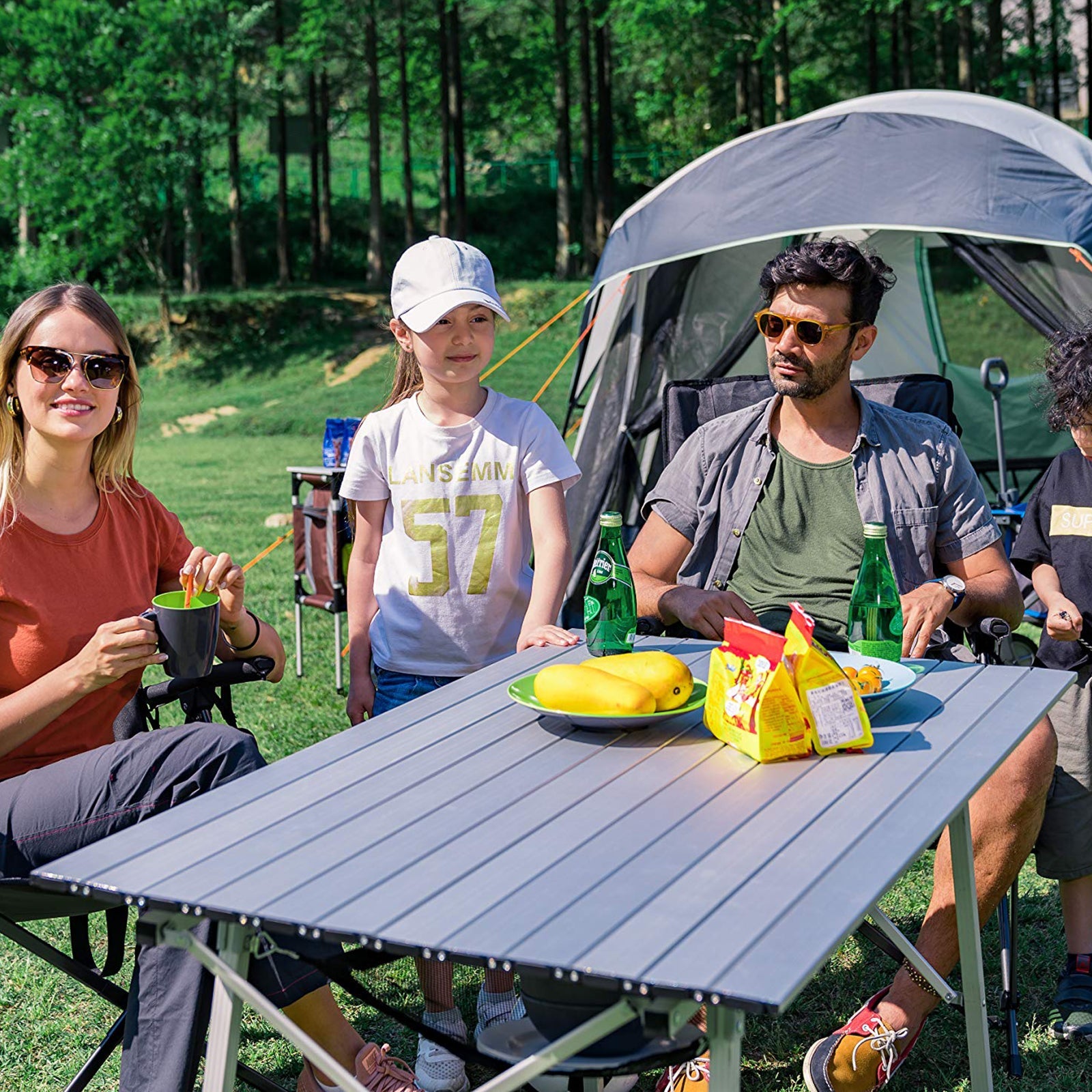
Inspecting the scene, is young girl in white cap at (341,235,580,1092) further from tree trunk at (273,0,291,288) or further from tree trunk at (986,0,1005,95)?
tree trunk at (273,0,291,288)

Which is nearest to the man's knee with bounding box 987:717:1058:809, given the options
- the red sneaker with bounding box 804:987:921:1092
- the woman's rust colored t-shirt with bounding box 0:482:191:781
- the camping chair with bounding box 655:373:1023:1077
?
the camping chair with bounding box 655:373:1023:1077

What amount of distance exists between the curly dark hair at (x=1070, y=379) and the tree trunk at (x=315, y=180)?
2185 cm

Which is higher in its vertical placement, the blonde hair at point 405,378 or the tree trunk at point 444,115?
the tree trunk at point 444,115

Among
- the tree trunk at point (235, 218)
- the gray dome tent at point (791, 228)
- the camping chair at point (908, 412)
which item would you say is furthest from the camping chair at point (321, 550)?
the tree trunk at point (235, 218)

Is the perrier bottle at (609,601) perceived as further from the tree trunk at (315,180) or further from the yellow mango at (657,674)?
the tree trunk at (315,180)

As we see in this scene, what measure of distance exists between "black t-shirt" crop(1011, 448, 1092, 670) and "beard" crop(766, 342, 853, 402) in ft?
1.84

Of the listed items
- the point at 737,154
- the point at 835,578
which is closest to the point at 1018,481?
the point at 737,154

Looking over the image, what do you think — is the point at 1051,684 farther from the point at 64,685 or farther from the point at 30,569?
the point at 30,569

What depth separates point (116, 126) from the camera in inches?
714

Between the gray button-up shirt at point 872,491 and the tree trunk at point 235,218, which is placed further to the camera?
the tree trunk at point 235,218

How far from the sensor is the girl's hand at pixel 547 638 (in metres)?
2.35

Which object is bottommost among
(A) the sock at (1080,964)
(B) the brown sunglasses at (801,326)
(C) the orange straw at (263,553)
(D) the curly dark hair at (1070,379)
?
(A) the sock at (1080,964)

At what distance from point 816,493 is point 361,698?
Answer: 42.4 inches

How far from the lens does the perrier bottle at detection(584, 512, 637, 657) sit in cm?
214
